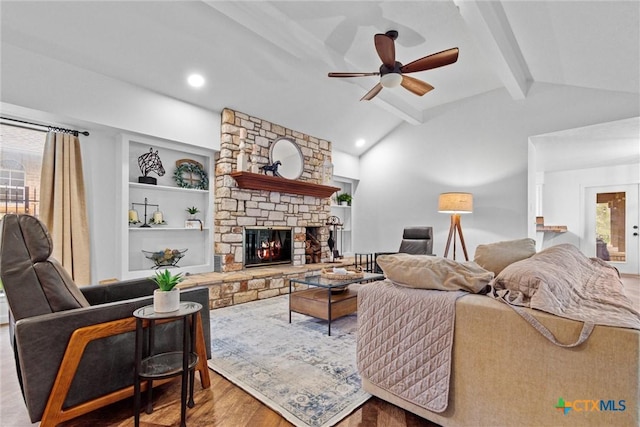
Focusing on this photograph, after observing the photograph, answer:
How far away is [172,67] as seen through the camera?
11.6ft

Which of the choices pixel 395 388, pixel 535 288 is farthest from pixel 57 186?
pixel 535 288

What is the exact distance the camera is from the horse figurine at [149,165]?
388 centimetres

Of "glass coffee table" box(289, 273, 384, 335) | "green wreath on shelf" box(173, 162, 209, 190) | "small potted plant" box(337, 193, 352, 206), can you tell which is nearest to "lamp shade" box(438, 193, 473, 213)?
"glass coffee table" box(289, 273, 384, 335)

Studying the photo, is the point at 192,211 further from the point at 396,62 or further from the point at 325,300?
the point at 396,62

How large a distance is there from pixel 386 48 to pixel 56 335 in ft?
9.92

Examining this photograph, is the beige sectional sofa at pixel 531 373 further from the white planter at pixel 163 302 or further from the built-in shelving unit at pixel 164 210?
the built-in shelving unit at pixel 164 210

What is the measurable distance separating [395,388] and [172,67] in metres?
3.82

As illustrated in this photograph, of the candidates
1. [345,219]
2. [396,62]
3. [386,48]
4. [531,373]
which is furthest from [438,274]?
[345,219]

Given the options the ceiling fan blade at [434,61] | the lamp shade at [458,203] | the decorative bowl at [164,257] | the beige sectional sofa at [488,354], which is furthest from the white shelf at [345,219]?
the beige sectional sofa at [488,354]

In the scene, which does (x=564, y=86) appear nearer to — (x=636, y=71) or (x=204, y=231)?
(x=636, y=71)

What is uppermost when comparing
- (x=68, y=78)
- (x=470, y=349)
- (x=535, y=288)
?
(x=68, y=78)

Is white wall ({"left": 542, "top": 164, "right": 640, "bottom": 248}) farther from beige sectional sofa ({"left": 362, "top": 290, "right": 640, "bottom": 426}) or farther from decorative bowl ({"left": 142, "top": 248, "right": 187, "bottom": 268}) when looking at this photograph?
decorative bowl ({"left": 142, "top": 248, "right": 187, "bottom": 268})

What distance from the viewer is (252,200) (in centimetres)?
470

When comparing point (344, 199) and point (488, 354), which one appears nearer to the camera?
point (488, 354)
